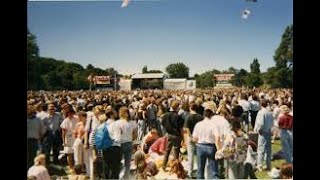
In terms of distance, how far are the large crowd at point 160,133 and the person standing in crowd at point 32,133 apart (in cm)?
1

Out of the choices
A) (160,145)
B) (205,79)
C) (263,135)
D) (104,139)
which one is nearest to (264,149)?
(263,135)

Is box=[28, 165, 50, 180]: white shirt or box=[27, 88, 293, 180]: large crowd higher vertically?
box=[27, 88, 293, 180]: large crowd

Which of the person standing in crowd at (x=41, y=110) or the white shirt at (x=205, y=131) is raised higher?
the person standing in crowd at (x=41, y=110)

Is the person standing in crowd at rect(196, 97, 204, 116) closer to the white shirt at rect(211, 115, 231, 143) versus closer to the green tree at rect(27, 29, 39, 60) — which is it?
the white shirt at rect(211, 115, 231, 143)

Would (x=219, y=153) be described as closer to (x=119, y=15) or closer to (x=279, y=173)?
(x=279, y=173)

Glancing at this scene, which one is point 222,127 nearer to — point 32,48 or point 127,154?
point 127,154

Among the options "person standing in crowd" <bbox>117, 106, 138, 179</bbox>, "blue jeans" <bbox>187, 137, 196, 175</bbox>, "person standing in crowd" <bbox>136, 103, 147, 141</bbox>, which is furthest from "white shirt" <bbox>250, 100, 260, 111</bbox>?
"person standing in crowd" <bbox>117, 106, 138, 179</bbox>

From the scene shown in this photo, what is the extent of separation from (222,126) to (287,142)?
966 millimetres

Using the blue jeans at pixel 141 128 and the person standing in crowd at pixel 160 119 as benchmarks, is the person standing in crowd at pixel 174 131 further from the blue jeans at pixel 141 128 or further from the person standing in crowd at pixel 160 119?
the blue jeans at pixel 141 128

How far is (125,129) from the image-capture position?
852 cm

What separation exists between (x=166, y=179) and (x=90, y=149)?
116cm

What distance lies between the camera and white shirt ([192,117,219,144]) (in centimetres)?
849

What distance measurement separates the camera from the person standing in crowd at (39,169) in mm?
8461

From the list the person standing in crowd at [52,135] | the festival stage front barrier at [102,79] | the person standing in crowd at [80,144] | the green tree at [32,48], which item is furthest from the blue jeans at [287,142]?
the green tree at [32,48]
